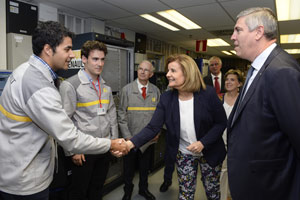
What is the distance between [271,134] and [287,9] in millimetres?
3444

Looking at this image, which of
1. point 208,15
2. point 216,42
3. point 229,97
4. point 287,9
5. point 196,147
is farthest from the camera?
point 216,42

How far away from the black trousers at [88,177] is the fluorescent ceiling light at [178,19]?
2785mm

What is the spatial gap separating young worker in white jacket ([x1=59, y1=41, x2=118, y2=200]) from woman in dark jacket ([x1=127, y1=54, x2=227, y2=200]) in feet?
2.13

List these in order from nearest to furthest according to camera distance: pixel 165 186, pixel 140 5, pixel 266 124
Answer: pixel 266 124
pixel 165 186
pixel 140 5

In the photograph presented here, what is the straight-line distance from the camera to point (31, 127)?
116 centimetres

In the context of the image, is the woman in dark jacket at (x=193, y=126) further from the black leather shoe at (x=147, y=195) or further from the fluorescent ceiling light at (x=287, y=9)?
the fluorescent ceiling light at (x=287, y=9)

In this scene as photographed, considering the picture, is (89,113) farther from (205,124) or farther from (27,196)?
(205,124)

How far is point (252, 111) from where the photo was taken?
39.9 inches

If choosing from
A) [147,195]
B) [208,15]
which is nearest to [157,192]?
[147,195]

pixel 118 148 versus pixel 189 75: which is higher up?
pixel 189 75

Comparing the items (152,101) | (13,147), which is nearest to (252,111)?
(13,147)

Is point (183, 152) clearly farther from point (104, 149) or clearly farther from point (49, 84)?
point (49, 84)

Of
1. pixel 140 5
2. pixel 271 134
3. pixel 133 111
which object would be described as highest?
pixel 140 5

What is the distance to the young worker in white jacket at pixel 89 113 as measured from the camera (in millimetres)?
1794
